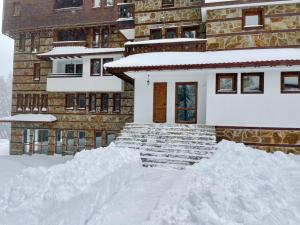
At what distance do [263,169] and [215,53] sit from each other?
23.8 feet

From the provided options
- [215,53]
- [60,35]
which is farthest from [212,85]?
[60,35]

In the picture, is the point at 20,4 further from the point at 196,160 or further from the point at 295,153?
the point at 295,153

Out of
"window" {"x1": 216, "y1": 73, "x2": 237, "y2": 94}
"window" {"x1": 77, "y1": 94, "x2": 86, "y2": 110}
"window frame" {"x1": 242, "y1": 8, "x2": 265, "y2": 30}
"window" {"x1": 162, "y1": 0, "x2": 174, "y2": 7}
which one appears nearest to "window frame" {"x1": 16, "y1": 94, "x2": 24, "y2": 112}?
"window" {"x1": 77, "y1": 94, "x2": 86, "y2": 110}

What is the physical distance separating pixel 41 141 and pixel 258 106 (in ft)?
56.6

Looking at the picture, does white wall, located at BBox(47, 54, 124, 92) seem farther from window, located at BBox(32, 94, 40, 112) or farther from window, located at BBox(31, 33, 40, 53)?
window, located at BBox(31, 33, 40, 53)

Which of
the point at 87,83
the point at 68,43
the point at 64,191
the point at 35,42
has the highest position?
the point at 35,42

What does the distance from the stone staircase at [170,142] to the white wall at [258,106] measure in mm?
1036

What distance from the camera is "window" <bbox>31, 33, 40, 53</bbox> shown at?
23078 millimetres

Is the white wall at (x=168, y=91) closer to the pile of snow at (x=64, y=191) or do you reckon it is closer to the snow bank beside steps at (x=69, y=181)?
the snow bank beside steps at (x=69, y=181)

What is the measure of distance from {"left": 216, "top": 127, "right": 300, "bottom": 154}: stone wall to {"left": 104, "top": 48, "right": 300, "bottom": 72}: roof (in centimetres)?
298

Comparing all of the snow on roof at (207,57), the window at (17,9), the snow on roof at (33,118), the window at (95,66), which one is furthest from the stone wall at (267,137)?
the window at (17,9)

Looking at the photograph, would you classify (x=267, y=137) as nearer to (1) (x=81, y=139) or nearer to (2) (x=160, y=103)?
(2) (x=160, y=103)

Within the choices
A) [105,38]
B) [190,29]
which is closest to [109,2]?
[105,38]

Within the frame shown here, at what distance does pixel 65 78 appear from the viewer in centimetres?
2062
